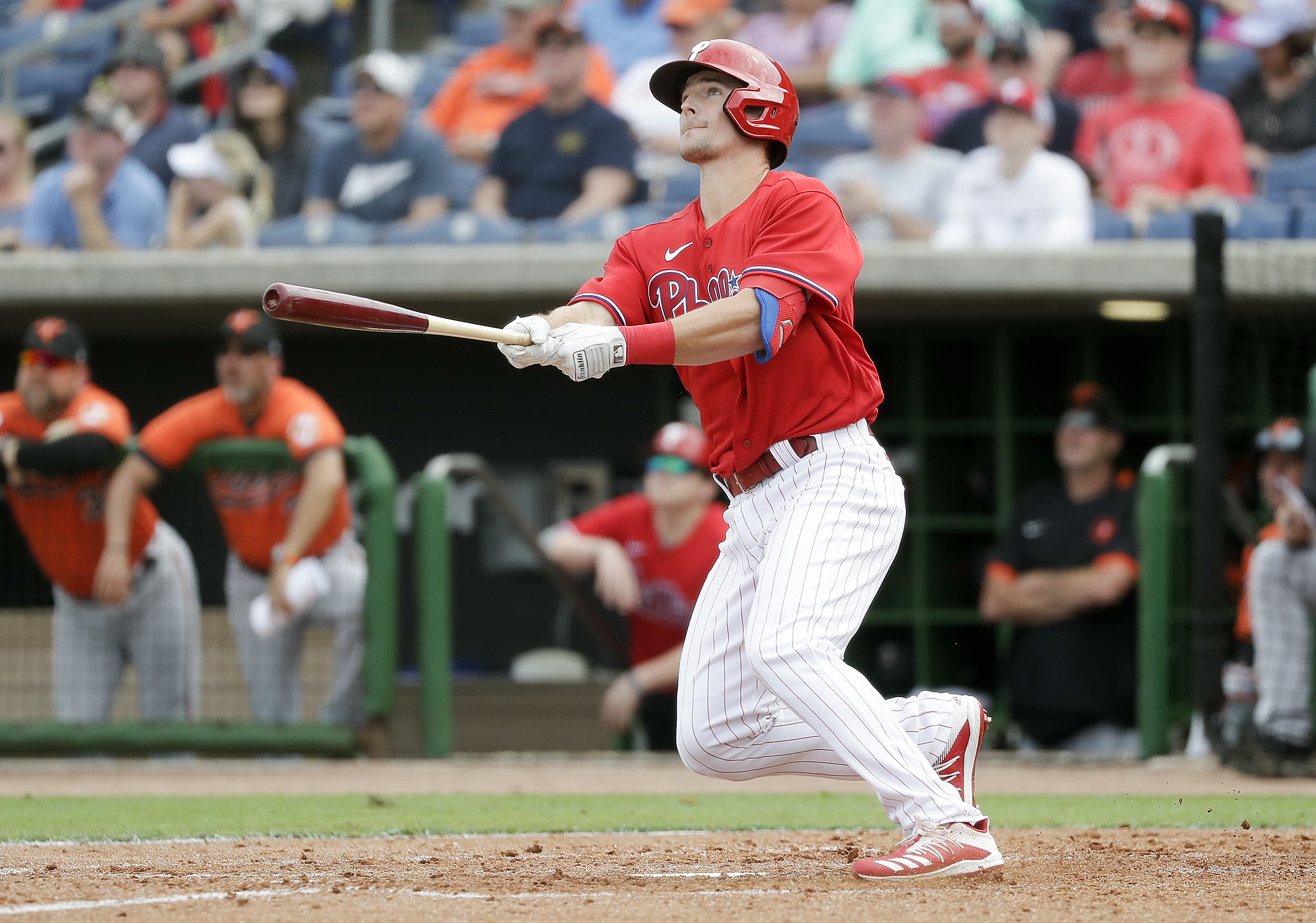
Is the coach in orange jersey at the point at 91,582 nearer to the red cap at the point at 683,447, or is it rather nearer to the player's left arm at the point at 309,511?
the player's left arm at the point at 309,511

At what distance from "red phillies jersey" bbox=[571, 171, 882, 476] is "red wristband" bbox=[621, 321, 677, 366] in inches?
6.9

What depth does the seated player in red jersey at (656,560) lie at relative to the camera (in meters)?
6.34

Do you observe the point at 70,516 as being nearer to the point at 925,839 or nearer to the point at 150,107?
the point at 150,107

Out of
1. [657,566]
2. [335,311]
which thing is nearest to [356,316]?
[335,311]

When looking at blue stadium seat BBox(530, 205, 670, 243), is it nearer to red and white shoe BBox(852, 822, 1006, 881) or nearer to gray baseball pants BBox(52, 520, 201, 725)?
gray baseball pants BBox(52, 520, 201, 725)

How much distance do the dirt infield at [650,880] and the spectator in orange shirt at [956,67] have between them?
4959mm

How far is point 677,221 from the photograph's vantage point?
138 inches

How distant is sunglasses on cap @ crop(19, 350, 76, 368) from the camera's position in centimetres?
614

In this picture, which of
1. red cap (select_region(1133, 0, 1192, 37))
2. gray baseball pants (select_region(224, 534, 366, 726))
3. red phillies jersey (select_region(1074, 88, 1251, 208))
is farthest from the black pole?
gray baseball pants (select_region(224, 534, 366, 726))

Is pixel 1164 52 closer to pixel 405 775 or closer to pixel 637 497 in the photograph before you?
pixel 637 497

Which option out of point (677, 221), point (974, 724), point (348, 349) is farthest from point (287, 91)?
point (974, 724)

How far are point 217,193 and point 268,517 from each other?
2.47 m

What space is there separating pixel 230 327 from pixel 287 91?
2.89 metres

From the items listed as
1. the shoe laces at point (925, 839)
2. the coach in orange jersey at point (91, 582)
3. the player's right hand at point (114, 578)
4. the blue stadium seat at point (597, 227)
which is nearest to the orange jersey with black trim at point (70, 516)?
the coach in orange jersey at point (91, 582)
